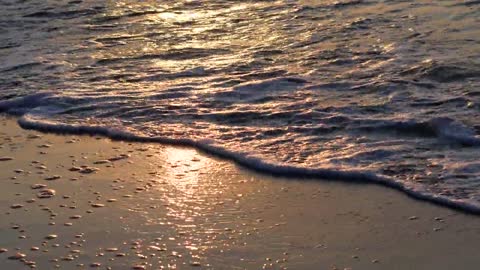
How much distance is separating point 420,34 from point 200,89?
236 cm

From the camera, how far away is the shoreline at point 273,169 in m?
5.13

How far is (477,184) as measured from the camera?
5289 millimetres

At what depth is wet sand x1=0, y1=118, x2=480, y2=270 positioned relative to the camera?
451 centimetres

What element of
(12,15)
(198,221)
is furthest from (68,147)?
(12,15)

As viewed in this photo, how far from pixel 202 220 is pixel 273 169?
854 mm

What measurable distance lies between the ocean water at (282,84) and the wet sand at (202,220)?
0.27 metres

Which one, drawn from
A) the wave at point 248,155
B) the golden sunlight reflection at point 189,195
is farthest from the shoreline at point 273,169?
the golden sunlight reflection at point 189,195

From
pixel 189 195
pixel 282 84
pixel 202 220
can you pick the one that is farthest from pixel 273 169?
pixel 282 84

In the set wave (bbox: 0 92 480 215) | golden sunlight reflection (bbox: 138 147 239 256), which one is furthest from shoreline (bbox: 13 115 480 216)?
golden sunlight reflection (bbox: 138 147 239 256)

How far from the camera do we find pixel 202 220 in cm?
500

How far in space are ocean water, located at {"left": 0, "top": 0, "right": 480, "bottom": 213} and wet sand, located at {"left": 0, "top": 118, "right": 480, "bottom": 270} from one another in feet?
0.88

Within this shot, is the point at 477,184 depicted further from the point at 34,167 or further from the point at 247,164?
the point at 34,167

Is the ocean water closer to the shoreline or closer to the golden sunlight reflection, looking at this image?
the shoreline

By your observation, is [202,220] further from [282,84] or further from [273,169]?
[282,84]
